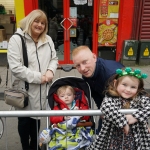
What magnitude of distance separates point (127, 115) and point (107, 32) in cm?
572

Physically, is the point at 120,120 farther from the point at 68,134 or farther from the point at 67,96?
the point at 67,96

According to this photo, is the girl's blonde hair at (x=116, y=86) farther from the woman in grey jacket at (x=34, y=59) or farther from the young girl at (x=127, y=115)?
the woman in grey jacket at (x=34, y=59)

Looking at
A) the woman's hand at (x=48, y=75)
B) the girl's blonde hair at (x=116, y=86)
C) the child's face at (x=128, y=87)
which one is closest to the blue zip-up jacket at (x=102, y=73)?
the girl's blonde hair at (x=116, y=86)

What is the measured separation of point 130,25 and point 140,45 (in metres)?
0.76

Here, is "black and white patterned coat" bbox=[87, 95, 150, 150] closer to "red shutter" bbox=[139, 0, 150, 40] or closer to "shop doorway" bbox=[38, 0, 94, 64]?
"shop doorway" bbox=[38, 0, 94, 64]

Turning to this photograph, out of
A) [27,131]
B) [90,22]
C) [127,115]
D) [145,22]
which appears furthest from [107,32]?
[127,115]

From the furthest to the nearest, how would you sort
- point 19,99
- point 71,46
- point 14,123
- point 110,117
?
point 71,46 < point 14,123 < point 19,99 < point 110,117

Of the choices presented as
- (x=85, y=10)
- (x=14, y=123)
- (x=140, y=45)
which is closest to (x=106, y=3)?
(x=85, y=10)

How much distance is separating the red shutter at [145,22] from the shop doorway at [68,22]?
169cm

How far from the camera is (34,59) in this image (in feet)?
7.98

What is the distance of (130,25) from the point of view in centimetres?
686

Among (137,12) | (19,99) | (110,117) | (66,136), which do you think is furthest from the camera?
(137,12)

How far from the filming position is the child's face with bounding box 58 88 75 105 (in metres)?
2.27

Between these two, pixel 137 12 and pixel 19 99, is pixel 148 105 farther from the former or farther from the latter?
pixel 137 12
